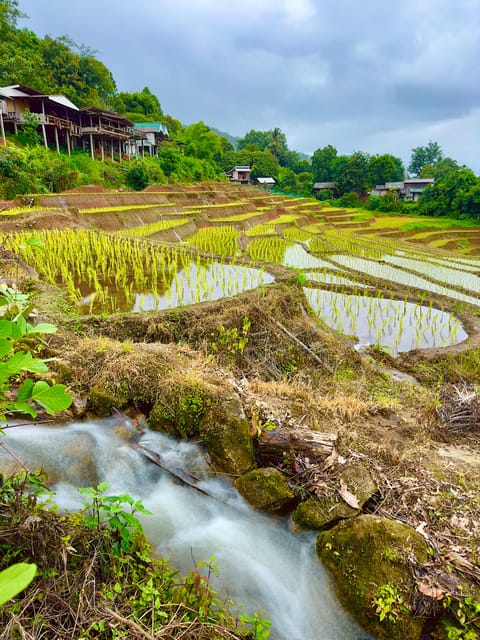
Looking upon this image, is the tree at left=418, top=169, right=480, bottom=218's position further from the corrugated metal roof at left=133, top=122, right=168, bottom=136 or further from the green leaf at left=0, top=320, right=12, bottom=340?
the green leaf at left=0, top=320, right=12, bottom=340

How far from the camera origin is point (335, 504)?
2789 mm

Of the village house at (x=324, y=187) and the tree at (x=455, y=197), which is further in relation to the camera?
the village house at (x=324, y=187)

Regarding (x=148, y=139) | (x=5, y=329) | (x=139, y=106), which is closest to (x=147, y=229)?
(x=5, y=329)

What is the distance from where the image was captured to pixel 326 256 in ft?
45.5

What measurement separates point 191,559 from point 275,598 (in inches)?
24.9

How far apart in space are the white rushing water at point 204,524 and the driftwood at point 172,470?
0.11ft

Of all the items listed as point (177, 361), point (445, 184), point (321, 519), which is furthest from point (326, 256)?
point (445, 184)

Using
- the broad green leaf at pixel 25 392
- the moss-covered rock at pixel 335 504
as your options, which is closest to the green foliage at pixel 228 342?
the moss-covered rock at pixel 335 504

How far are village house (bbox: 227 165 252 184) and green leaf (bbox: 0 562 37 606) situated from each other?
179ft

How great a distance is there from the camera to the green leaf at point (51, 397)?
130cm

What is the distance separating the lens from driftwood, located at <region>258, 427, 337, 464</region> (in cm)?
309

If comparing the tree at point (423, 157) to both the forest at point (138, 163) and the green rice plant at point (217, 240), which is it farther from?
the green rice plant at point (217, 240)

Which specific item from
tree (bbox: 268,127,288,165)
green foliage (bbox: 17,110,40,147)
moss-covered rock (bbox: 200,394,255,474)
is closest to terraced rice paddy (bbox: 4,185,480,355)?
moss-covered rock (bbox: 200,394,255,474)

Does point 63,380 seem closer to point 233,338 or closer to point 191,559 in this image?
point 191,559
